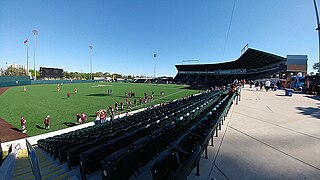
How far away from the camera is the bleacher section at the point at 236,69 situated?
49.2 meters

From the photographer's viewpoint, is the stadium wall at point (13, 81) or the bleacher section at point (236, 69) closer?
the bleacher section at point (236, 69)

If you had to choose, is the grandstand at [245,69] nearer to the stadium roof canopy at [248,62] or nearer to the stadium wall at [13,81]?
the stadium roof canopy at [248,62]

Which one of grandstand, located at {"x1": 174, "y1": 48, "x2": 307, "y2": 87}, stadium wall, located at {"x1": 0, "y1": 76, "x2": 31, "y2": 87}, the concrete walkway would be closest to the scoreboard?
stadium wall, located at {"x1": 0, "y1": 76, "x2": 31, "y2": 87}

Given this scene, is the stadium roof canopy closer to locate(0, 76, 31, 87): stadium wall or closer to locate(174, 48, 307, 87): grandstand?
locate(174, 48, 307, 87): grandstand

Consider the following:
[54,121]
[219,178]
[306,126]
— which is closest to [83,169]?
[219,178]

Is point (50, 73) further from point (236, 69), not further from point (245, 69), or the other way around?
point (245, 69)

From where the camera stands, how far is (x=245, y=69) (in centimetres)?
6675

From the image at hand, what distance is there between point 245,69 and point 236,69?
5.58 metres

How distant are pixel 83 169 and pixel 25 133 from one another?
41.3ft

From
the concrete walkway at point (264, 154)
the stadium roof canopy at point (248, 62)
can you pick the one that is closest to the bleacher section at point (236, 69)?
the stadium roof canopy at point (248, 62)

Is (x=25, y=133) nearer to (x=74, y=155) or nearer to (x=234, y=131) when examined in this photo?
(x=74, y=155)

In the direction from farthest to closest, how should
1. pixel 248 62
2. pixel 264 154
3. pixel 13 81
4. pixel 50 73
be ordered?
pixel 50 73, pixel 248 62, pixel 13 81, pixel 264 154

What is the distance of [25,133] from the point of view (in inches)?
449

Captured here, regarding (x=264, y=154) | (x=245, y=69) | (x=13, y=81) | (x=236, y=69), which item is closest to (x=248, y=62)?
(x=245, y=69)
